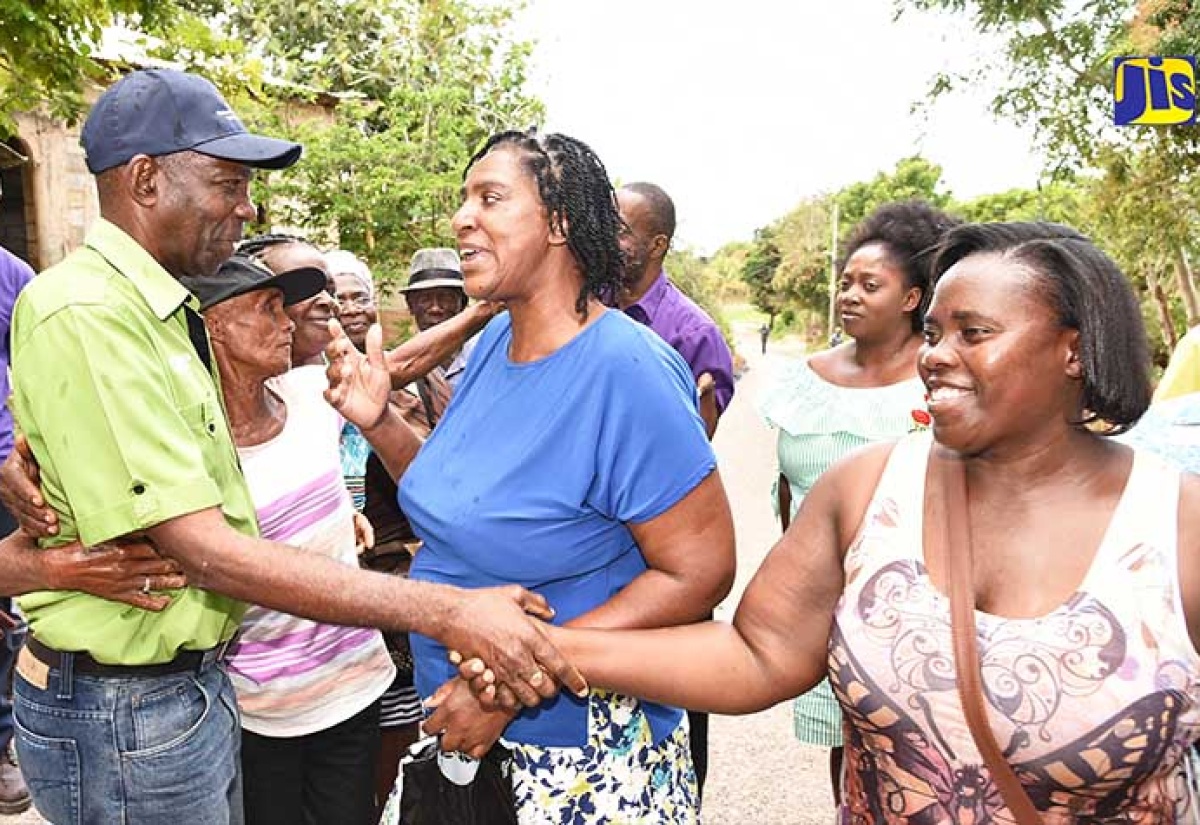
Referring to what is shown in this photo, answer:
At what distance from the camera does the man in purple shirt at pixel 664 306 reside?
4297 millimetres

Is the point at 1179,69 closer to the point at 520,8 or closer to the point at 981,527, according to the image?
the point at 520,8

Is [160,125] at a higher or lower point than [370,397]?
higher

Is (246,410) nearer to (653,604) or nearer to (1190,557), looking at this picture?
(653,604)

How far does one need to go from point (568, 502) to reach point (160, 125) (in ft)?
3.85

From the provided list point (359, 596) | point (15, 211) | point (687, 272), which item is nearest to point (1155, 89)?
point (15, 211)

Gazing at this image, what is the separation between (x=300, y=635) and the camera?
278cm

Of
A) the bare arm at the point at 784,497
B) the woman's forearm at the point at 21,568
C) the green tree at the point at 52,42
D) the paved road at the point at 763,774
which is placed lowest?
the paved road at the point at 763,774

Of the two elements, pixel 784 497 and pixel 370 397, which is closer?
pixel 370 397

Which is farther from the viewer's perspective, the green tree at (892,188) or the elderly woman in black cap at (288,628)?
the green tree at (892,188)

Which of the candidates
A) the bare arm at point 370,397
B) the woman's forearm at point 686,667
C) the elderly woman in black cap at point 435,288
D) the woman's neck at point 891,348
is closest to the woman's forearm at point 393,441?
the bare arm at point 370,397

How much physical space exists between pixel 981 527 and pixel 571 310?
1.01 metres

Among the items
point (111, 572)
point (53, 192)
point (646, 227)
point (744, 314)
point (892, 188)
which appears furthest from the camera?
point (744, 314)

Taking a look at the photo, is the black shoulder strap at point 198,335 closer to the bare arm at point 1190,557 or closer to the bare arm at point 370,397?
the bare arm at point 370,397

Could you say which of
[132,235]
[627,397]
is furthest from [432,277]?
[627,397]
